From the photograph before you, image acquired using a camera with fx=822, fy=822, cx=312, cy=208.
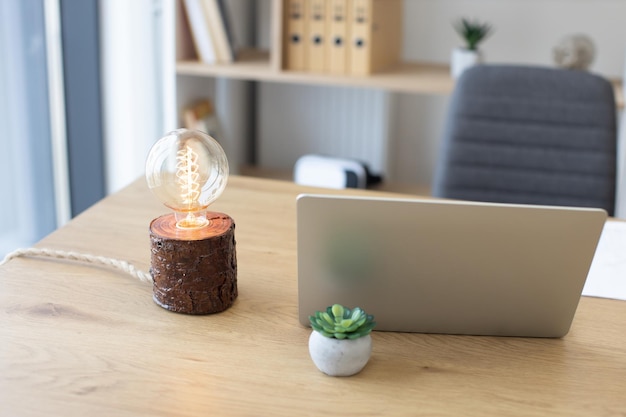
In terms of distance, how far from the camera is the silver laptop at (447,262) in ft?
3.16

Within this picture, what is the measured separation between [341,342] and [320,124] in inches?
83.0

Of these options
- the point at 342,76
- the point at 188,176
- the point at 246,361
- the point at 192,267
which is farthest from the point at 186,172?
the point at 342,76

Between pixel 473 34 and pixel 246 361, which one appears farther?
pixel 473 34

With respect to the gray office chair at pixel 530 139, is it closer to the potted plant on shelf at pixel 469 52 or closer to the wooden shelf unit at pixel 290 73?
the wooden shelf unit at pixel 290 73

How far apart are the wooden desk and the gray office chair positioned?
73 cm

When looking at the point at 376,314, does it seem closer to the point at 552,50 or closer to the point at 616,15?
the point at 552,50

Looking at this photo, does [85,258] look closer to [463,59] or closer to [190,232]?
[190,232]

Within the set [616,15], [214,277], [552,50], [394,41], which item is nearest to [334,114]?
[394,41]

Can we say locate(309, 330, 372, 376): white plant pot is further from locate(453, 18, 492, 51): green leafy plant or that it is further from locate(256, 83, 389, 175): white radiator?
locate(256, 83, 389, 175): white radiator

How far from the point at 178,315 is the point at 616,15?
6.85ft

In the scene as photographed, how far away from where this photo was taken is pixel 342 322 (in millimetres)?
958

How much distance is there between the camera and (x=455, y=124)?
6.19 feet

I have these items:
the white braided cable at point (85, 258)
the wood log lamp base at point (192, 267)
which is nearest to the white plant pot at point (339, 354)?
the wood log lamp base at point (192, 267)

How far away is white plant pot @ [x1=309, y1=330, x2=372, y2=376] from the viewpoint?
37.0 inches
